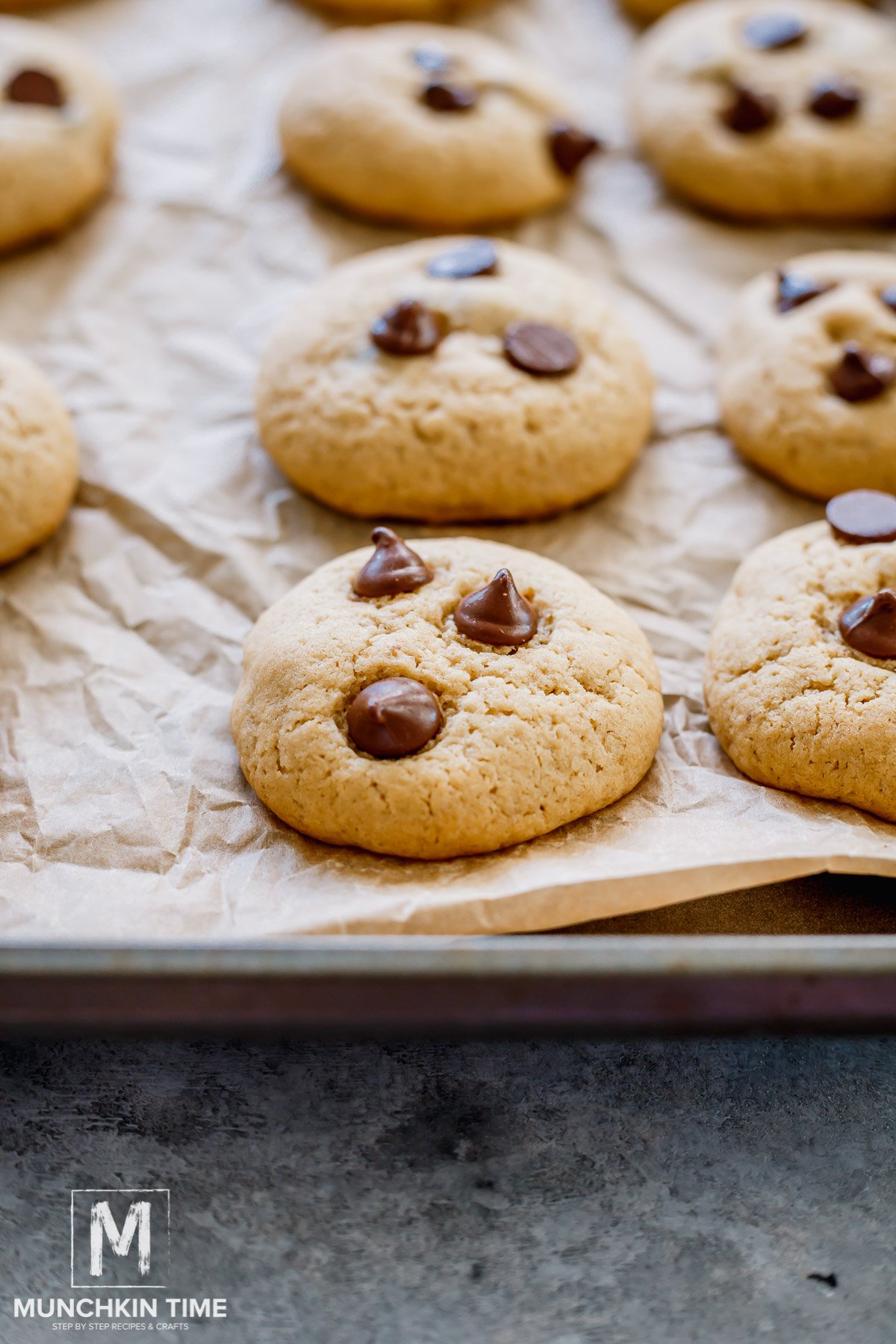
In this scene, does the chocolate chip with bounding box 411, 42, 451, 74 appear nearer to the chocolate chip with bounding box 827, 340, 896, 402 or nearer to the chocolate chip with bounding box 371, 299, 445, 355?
the chocolate chip with bounding box 371, 299, 445, 355

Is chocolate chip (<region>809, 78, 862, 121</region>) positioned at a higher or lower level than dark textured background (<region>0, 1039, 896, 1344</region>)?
higher

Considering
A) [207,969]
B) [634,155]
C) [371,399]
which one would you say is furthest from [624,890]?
[634,155]

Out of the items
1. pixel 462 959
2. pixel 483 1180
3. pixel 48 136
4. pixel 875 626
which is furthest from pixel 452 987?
pixel 48 136

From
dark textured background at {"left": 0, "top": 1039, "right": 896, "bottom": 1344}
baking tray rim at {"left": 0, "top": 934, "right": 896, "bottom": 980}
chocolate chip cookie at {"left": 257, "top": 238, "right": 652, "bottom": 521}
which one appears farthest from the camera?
chocolate chip cookie at {"left": 257, "top": 238, "right": 652, "bottom": 521}

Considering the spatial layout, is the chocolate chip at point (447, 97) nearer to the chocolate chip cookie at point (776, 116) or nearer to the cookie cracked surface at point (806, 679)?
the chocolate chip cookie at point (776, 116)

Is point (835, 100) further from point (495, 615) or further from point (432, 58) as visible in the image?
point (495, 615)

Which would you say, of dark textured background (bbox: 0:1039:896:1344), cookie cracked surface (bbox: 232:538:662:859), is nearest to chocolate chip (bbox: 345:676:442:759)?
cookie cracked surface (bbox: 232:538:662:859)
